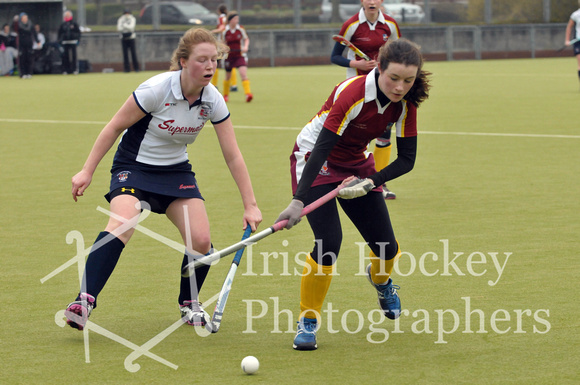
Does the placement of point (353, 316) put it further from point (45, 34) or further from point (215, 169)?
point (45, 34)

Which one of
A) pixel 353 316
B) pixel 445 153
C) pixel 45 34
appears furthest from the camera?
pixel 45 34

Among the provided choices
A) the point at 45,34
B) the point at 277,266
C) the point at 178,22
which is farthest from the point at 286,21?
the point at 277,266

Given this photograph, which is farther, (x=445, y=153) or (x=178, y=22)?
(x=178, y=22)

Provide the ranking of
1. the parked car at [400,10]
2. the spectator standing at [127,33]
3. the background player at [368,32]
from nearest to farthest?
the background player at [368,32] → the spectator standing at [127,33] → the parked car at [400,10]

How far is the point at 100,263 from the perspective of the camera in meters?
4.50

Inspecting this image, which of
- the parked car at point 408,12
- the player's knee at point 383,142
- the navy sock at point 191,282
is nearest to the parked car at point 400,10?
the parked car at point 408,12

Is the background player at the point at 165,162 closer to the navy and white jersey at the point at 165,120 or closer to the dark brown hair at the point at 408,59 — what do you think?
the navy and white jersey at the point at 165,120

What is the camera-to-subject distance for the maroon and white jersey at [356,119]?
4.45 m

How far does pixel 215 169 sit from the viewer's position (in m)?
10.3

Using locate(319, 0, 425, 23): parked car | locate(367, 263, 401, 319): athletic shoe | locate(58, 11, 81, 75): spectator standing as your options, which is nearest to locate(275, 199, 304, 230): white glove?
locate(367, 263, 401, 319): athletic shoe

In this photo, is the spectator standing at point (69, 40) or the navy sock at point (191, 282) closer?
the navy sock at point (191, 282)

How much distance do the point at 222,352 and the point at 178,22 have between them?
29576mm

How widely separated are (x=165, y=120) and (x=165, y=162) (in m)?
0.24

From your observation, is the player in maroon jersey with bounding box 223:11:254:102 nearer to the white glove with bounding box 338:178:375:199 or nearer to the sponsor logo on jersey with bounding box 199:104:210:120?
the sponsor logo on jersey with bounding box 199:104:210:120
